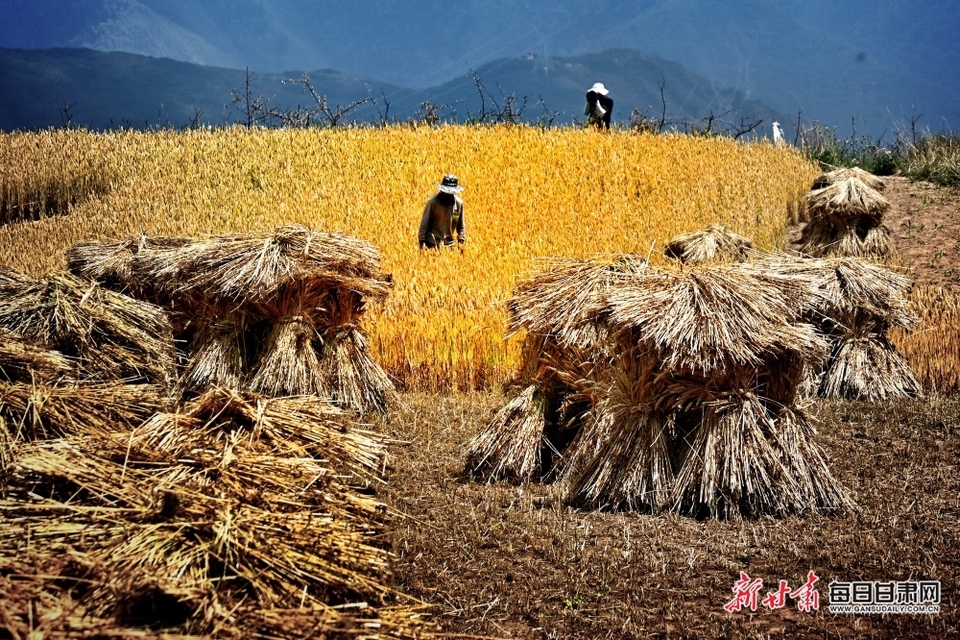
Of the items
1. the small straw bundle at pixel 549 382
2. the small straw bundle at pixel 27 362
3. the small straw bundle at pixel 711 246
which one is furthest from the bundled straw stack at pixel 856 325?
the small straw bundle at pixel 27 362

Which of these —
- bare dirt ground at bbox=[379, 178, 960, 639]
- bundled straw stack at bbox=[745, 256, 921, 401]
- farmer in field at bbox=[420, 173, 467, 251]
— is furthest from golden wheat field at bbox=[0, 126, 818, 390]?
bare dirt ground at bbox=[379, 178, 960, 639]

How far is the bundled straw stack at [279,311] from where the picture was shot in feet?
24.0

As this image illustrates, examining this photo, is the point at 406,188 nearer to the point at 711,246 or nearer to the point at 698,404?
the point at 711,246

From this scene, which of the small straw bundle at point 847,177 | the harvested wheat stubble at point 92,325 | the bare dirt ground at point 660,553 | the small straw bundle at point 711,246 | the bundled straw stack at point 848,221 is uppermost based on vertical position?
the small straw bundle at point 847,177

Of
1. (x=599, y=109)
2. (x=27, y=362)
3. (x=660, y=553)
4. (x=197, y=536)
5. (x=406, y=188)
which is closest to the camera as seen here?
(x=197, y=536)

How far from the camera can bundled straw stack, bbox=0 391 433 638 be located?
3373 millimetres

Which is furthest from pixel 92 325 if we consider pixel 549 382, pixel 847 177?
pixel 847 177

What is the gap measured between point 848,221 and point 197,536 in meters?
12.7

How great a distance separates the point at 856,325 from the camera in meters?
8.30

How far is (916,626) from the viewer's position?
3906mm

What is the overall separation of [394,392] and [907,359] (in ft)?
15.3

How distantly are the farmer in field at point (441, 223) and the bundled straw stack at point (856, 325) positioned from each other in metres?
5.29

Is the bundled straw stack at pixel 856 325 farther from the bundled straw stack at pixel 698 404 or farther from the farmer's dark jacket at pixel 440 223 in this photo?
the farmer's dark jacket at pixel 440 223

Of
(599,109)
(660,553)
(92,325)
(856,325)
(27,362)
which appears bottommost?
(660,553)
